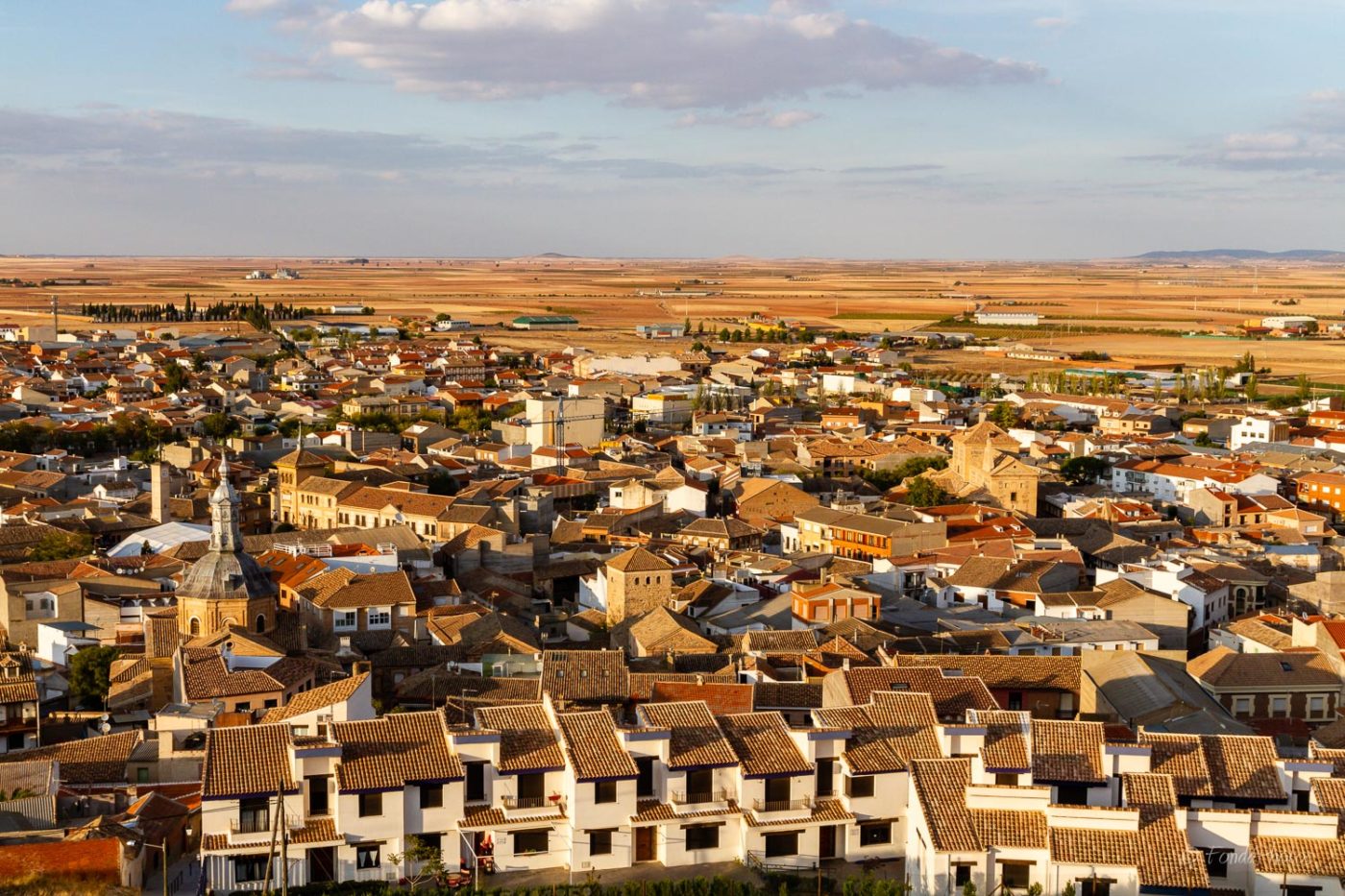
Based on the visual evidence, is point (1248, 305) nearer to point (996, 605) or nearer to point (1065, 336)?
point (1065, 336)

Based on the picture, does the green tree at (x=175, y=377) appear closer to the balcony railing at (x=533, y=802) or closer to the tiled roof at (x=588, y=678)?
the tiled roof at (x=588, y=678)

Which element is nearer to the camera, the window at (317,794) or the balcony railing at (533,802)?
the window at (317,794)

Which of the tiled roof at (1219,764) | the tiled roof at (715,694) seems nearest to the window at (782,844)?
the tiled roof at (715,694)

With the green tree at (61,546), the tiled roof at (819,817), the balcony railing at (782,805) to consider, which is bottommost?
the green tree at (61,546)

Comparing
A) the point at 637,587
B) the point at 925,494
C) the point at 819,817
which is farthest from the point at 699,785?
the point at 925,494

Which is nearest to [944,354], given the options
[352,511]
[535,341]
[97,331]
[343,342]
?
[535,341]

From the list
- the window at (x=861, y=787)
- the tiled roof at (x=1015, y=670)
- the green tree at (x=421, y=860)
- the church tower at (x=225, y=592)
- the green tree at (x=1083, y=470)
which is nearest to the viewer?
the green tree at (x=421, y=860)

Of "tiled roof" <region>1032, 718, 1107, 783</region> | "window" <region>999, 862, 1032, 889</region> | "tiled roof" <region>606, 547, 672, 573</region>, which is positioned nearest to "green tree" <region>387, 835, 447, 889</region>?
"window" <region>999, 862, 1032, 889</region>
